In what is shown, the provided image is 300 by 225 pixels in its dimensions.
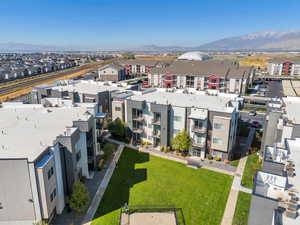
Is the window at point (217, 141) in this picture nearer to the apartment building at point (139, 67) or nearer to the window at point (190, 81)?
the window at point (190, 81)

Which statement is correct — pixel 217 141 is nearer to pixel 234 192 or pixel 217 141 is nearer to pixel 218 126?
pixel 218 126

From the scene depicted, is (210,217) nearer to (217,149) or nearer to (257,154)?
(217,149)

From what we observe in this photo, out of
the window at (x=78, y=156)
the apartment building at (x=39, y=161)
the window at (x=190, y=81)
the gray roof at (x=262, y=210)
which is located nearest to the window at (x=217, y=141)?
the apartment building at (x=39, y=161)

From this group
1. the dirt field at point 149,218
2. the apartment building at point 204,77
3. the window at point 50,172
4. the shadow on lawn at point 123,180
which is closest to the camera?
the window at point 50,172

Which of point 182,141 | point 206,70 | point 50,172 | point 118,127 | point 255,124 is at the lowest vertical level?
point 255,124

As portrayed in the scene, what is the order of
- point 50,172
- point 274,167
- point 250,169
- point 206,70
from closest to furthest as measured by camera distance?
point 274,167
point 50,172
point 250,169
point 206,70

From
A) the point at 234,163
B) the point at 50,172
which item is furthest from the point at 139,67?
the point at 50,172
